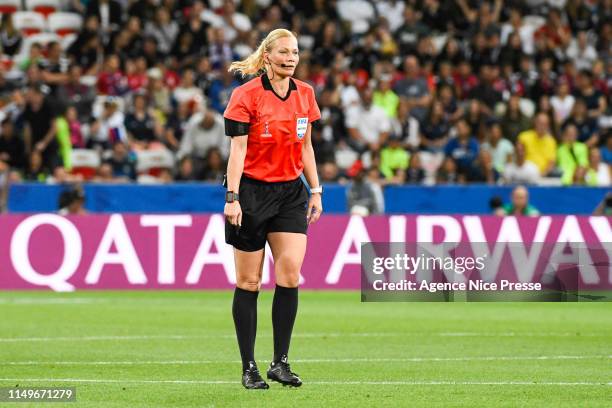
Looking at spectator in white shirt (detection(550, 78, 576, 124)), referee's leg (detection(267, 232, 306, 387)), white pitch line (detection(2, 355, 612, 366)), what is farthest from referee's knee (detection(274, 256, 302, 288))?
spectator in white shirt (detection(550, 78, 576, 124))

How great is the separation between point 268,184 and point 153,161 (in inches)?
568

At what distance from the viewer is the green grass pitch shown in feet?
30.1

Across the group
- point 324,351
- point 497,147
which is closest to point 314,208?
point 324,351

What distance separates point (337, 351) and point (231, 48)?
49.7 ft

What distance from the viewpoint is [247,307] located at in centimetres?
948

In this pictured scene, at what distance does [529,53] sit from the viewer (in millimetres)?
28906

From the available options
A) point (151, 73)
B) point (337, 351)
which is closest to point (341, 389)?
point (337, 351)

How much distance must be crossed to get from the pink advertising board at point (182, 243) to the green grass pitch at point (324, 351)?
0.34m

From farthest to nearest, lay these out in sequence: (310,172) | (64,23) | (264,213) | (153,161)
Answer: (64,23)
(153,161)
(310,172)
(264,213)

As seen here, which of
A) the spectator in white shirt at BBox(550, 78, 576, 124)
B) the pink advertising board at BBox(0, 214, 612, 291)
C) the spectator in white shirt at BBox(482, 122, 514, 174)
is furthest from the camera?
the spectator in white shirt at BBox(550, 78, 576, 124)

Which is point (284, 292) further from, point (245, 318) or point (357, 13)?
point (357, 13)

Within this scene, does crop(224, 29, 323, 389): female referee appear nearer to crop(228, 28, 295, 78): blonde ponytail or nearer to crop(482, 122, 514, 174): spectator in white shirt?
crop(228, 28, 295, 78): blonde ponytail

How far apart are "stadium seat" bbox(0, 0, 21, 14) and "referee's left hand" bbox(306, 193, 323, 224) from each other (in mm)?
18571

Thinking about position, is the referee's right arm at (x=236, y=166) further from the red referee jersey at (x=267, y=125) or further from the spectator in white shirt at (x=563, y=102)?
the spectator in white shirt at (x=563, y=102)
